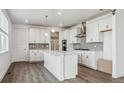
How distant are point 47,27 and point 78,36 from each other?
103 inches

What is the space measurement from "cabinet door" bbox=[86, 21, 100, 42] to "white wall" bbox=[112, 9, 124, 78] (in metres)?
1.37

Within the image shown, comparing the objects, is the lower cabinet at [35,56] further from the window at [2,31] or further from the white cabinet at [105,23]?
the white cabinet at [105,23]

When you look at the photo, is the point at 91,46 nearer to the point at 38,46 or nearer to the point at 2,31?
the point at 38,46

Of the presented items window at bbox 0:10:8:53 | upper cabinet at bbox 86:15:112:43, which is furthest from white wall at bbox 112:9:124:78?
window at bbox 0:10:8:53

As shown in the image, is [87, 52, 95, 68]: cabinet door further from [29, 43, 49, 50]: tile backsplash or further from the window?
→ the window

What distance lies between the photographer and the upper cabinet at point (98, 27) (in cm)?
444

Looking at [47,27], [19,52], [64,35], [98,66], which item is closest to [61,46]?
[64,35]

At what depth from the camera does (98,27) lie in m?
4.99

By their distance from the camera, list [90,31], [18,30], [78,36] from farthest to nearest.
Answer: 1. [18,30]
2. [78,36]
3. [90,31]

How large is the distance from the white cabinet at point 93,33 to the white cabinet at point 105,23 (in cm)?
26

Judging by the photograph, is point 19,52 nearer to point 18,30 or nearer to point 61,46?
point 18,30

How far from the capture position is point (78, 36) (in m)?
6.63

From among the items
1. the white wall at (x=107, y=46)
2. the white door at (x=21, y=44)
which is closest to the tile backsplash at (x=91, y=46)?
the white wall at (x=107, y=46)

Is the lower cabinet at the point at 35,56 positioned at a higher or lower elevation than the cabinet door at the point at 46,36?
lower
